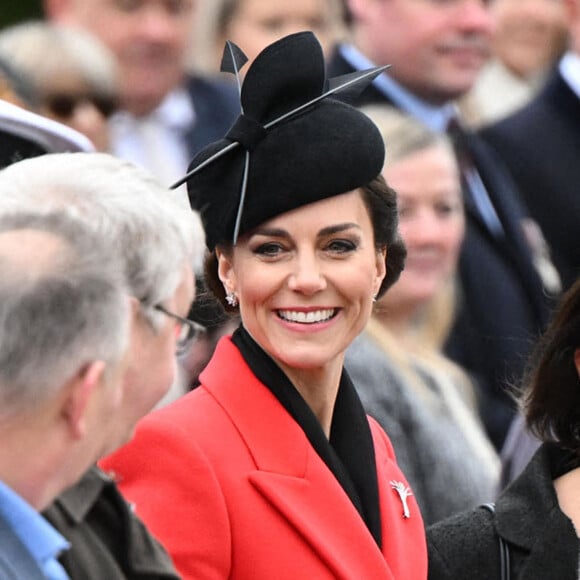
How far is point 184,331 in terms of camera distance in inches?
118

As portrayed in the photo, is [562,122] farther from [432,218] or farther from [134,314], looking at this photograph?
[134,314]

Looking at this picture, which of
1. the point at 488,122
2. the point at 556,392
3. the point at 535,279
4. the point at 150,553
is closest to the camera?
the point at 150,553

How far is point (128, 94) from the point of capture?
7.19 metres

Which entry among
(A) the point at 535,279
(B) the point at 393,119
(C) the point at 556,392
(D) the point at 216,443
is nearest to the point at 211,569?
(D) the point at 216,443

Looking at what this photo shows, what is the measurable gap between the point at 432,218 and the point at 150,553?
3296 millimetres

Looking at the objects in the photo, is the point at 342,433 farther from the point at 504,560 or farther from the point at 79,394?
the point at 79,394

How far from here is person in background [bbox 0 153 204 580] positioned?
284 cm

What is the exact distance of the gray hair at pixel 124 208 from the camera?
2.83 metres

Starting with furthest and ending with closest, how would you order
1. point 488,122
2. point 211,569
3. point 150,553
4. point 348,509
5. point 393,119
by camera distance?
point 488,122 → point 393,119 → point 348,509 → point 211,569 → point 150,553

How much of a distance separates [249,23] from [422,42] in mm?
790

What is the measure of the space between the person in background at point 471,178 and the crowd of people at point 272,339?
0.01 meters

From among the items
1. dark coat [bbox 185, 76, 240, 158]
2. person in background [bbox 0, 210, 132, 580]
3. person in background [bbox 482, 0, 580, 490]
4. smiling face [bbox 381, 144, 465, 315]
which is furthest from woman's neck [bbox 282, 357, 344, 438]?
dark coat [bbox 185, 76, 240, 158]

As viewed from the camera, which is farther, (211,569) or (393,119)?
(393,119)

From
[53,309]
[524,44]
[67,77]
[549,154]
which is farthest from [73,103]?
[524,44]
